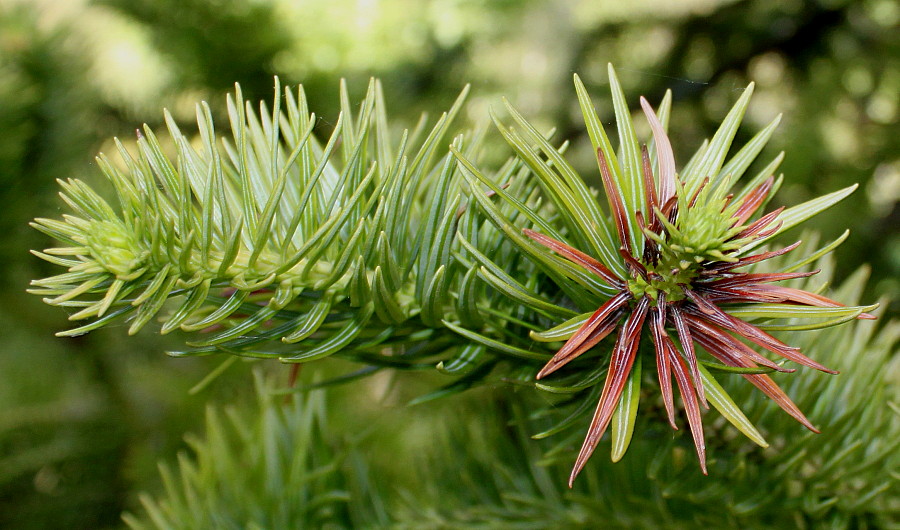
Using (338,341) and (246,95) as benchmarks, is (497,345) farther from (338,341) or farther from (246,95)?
(246,95)

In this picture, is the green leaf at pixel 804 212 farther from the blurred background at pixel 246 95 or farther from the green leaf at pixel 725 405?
the blurred background at pixel 246 95

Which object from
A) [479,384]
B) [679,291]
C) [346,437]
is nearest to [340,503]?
[346,437]

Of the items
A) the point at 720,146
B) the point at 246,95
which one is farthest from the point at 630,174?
the point at 246,95

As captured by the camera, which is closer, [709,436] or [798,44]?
[709,436]

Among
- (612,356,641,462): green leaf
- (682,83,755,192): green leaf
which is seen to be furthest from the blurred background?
(612,356,641,462): green leaf

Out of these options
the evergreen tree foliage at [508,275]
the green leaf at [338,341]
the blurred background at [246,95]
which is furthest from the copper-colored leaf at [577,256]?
the blurred background at [246,95]

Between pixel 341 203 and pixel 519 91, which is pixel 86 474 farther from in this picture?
pixel 519 91

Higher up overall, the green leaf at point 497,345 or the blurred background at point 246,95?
the blurred background at point 246,95

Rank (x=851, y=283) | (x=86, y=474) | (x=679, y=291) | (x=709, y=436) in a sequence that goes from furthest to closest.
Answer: (x=86, y=474) → (x=851, y=283) → (x=709, y=436) → (x=679, y=291)

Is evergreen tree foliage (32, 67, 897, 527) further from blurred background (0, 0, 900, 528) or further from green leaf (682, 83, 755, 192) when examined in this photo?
blurred background (0, 0, 900, 528)
